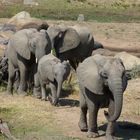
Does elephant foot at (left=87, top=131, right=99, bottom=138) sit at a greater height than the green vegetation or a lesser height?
greater

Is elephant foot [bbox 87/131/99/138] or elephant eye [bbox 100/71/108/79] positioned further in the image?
elephant foot [bbox 87/131/99/138]

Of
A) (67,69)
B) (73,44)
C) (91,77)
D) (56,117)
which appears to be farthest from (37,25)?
(91,77)

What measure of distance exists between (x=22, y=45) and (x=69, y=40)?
378 centimetres

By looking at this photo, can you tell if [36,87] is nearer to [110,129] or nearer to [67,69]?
[67,69]

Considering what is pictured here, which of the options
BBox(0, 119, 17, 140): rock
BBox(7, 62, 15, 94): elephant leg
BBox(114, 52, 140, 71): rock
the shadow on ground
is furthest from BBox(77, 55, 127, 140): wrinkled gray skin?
BBox(114, 52, 140, 71): rock

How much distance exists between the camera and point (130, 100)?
15.3m

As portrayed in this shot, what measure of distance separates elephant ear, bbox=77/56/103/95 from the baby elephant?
9.25 feet

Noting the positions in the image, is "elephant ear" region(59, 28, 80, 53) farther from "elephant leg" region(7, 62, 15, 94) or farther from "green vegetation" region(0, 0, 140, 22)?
"green vegetation" region(0, 0, 140, 22)

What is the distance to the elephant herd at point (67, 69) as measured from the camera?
10828mm

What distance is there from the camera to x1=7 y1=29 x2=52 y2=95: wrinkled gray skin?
15750 millimetres

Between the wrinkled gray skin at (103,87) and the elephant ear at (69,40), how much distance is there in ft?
25.4

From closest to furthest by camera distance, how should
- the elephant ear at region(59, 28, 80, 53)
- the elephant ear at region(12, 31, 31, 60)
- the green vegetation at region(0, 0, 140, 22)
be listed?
the elephant ear at region(12, 31, 31, 60)
the elephant ear at region(59, 28, 80, 53)
the green vegetation at region(0, 0, 140, 22)

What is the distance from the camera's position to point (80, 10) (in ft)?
139

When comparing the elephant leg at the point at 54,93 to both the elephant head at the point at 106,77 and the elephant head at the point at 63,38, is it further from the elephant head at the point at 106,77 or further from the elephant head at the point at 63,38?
the elephant head at the point at 63,38
